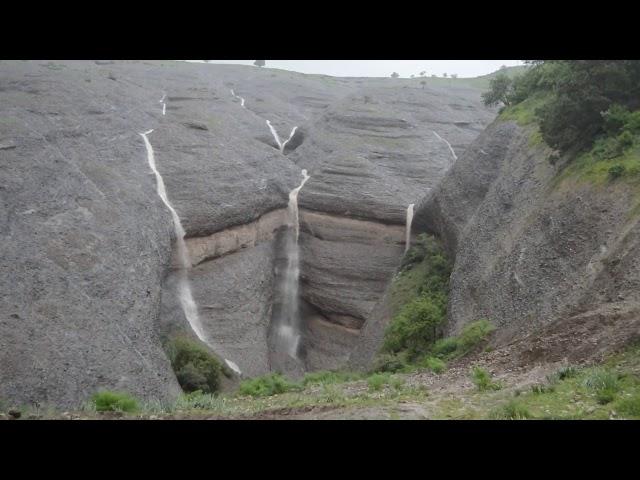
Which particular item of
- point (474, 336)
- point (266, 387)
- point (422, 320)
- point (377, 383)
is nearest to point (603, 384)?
point (377, 383)

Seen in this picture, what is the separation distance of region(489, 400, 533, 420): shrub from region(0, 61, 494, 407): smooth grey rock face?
11187 millimetres

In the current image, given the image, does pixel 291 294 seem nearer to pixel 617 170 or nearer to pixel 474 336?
pixel 474 336

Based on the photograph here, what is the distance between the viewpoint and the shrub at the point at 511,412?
836cm

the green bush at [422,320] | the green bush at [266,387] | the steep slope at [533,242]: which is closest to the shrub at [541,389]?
the steep slope at [533,242]

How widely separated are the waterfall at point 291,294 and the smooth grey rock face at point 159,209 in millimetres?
652

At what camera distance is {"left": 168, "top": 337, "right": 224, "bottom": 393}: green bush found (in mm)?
21547

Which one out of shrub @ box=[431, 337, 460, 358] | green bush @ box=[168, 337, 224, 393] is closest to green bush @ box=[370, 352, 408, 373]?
shrub @ box=[431, 337, 460, 358]

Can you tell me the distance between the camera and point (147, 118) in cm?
4059

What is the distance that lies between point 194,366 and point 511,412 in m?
16.3

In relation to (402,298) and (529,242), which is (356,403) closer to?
(529,242)

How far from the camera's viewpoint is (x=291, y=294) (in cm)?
3466

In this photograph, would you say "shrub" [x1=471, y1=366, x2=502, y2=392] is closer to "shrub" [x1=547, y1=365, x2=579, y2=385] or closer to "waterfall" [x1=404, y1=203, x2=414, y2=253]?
"shrub" [x1=547, y1=365, x2=579, y2=385]

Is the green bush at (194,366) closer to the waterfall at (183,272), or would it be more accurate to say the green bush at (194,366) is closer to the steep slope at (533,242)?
the waterfall at (183,272)

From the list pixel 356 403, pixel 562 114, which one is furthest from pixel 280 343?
pixel 356 403
